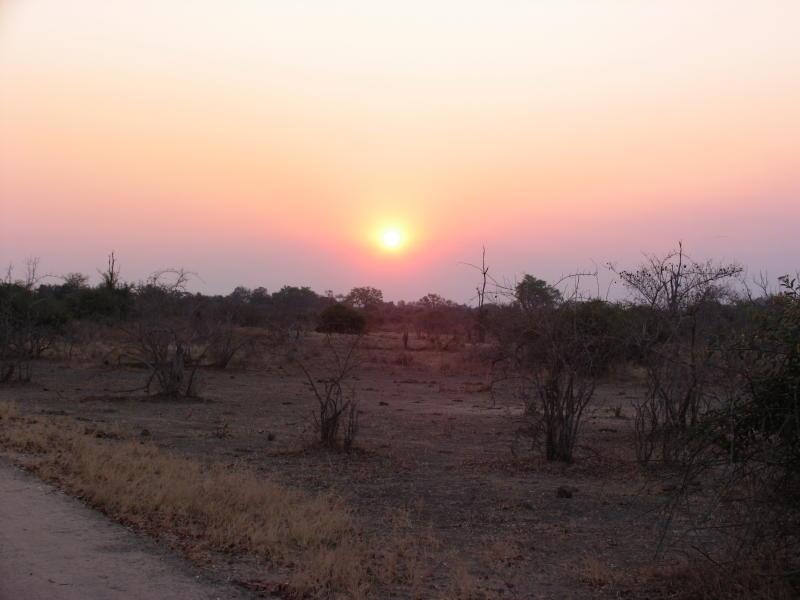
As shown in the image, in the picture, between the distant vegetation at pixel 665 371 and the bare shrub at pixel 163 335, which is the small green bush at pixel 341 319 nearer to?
the distant vegetation at pixel 665 371

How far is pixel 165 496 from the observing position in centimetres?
841

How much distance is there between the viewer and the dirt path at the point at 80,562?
559 cm

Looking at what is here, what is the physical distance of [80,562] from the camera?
6270 millimetres

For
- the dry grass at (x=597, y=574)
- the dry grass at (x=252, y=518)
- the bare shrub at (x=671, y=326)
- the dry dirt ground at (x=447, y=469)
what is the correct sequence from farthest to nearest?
the bare shrub at (x=671, y=326), the dry dirt ground at (x=447, y=469), the dry grass at (x=597, y=574), the dry grass at (x=252, y=518)

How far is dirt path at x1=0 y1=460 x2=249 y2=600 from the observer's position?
559cm

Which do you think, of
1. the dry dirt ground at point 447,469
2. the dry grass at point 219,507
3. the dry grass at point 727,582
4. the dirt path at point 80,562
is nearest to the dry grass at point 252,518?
the dry grass at point 219,507

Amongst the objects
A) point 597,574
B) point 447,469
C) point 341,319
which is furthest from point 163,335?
point 341,319

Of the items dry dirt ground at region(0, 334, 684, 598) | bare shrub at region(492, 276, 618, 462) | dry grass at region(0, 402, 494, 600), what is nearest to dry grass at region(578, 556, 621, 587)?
dry dirt ground at region(0, 334, 684, 598)

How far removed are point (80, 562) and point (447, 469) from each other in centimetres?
677

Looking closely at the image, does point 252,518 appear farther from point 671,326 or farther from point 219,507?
point 671,326

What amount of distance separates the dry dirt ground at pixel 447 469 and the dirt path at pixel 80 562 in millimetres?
376

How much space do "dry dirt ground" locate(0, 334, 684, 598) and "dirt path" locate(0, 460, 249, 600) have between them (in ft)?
1.23

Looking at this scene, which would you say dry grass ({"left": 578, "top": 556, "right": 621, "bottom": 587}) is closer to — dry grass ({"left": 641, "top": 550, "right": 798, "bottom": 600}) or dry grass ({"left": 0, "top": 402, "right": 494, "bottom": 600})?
dry grass ({"left": 641, "top": 550, "right": 798, "bottom": 600})

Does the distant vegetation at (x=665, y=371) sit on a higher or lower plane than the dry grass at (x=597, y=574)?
higher
